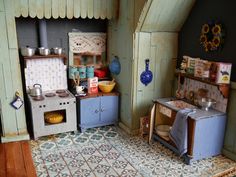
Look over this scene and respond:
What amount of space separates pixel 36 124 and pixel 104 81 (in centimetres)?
116

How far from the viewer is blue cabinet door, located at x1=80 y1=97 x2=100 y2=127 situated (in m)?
3.41

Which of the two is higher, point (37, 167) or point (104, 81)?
point (104, 81)

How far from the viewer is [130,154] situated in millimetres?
2934

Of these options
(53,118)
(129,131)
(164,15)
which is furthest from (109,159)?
(164,15)

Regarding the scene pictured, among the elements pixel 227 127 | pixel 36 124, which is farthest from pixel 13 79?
pixel 227 127

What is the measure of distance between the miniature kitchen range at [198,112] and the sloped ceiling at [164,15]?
47cm

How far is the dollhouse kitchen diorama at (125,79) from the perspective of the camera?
2.78 meters

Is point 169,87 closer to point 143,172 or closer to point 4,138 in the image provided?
point 143,172

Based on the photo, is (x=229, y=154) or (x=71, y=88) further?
(x=71, y=88)

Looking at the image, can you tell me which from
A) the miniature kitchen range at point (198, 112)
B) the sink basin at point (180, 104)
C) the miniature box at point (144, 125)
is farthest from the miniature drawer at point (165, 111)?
the miniature box at point (144, 125)

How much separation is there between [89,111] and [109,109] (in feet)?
0.99

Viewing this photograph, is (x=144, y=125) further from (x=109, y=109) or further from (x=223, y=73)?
(x=223, y=73)

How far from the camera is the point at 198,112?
2.76 metres

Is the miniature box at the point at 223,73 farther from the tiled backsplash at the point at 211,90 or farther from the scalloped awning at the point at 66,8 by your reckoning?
the scalloped awning at the point at 66,8
